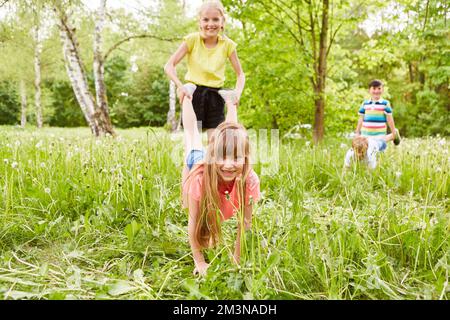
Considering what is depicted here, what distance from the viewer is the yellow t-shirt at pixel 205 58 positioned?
2978 mm

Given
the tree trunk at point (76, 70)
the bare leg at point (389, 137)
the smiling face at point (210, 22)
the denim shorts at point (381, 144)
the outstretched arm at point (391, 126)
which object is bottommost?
the denim shorts at point (381, 144)

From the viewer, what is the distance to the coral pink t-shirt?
2.06 meters

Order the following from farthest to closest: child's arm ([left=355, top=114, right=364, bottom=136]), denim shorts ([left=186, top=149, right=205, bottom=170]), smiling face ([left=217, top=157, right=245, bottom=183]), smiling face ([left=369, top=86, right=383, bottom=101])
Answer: child's arm ([left=355, top=114, right=364, bottom=136]) → smiling face ([left=369, top=86, right=383, bottom=101]) → denim shorts ([left=186, top=149, right=205, bottom=170]) → smiling face ([left=217, top=157, right=245, bottom=183])

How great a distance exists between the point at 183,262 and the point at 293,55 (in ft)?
19.3

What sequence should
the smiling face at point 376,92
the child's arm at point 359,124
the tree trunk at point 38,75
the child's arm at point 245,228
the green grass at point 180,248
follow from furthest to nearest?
the tree trunk at point 38,75, the child's arm at point 359,124, the smiling face at point 376,92, the child's arm at point 245,228, the green grass at point 180,248

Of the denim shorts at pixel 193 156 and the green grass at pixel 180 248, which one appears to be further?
the denim shorts at pixel 193 156

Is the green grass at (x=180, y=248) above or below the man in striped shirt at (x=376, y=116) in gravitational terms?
below

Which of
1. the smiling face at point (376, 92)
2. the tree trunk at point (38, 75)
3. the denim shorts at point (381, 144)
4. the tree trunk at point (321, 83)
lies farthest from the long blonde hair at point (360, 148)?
the tree trunk at point (38, 75)

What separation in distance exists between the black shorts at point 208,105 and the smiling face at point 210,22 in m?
0.41

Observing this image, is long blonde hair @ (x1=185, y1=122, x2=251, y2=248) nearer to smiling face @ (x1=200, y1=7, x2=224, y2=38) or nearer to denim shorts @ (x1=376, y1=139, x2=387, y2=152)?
smiling face @ (x1=200, y1=7, x2=224, y2=38)

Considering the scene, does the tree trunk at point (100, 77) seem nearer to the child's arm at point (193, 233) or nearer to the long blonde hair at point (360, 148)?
the long blonde hair at point (360, 148)

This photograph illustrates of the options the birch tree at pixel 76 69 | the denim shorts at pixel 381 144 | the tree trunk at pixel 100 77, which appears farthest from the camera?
the tree trunk at pixel 100 77

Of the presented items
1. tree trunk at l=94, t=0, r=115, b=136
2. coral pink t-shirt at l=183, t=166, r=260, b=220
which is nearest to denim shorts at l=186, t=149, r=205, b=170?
coral pink t-shirt at l=183, t=166, r=260, b=220
